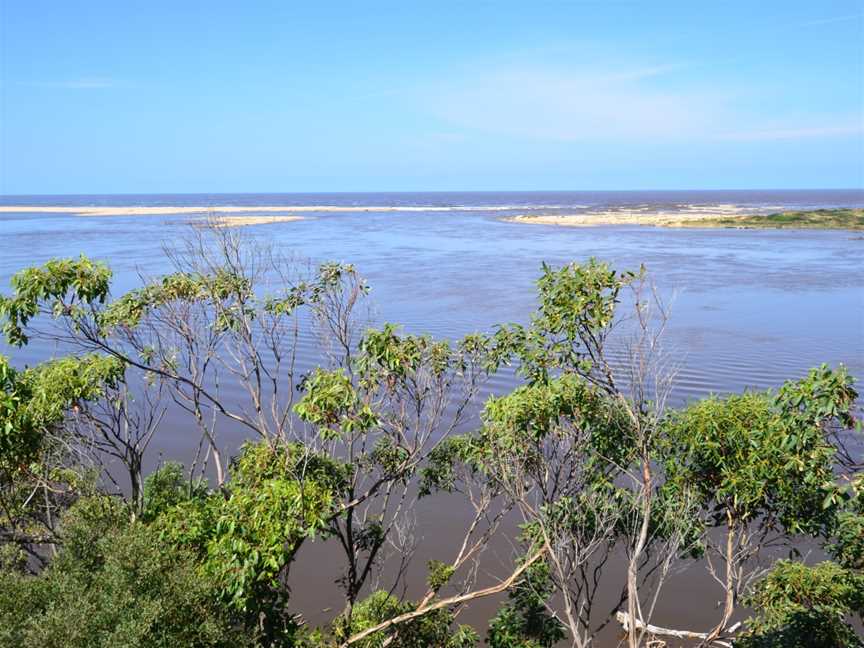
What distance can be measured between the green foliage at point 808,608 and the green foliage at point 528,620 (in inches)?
81.8

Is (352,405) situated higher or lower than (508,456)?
higher

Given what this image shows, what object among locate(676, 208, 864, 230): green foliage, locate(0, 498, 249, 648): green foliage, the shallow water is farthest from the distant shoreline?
locate(0, 498, 249, 648): green foliage

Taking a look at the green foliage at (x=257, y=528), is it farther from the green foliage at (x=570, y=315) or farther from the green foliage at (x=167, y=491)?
the green foliage at (x=570, y=315)

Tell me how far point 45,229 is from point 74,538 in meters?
74.3

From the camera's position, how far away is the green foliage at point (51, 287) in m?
8.18

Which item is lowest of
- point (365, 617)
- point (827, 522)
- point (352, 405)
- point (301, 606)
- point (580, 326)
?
point (301, 606)

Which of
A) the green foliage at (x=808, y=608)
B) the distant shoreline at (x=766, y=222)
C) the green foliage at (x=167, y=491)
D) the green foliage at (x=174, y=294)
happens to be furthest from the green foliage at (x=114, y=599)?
the distant shoreline at (x=766, y=222)

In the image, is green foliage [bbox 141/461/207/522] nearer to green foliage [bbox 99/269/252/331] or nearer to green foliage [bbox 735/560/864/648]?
green foliage [bbox 99/269/252/331]

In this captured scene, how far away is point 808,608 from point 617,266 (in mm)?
34308

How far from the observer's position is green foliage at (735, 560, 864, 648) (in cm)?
787

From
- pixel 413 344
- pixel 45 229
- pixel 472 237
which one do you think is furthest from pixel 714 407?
pixel 45 229

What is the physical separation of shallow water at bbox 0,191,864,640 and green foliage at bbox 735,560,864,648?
10.2 ft

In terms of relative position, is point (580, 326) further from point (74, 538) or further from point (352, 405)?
point (74, 538)

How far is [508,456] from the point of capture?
27.5 feet
